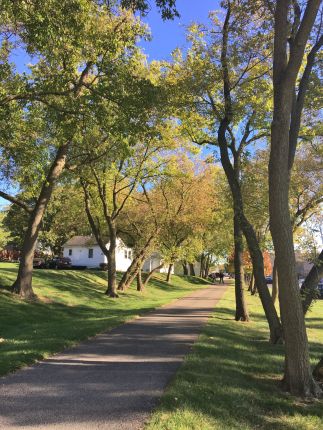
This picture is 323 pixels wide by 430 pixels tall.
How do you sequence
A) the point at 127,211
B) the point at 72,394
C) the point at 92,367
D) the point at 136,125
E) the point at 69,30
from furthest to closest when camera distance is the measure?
the point at 127,211
the point at 136,125
the point at 69,30
the point at 92,367
the point at 72,394

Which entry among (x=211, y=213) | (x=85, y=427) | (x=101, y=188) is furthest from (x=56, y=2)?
(x=211, y=213)

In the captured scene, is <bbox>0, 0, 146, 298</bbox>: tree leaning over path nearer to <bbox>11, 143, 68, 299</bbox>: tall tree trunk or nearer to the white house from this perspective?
<bbox>11, 143, 68, 299</bbox>: tall tree trunk

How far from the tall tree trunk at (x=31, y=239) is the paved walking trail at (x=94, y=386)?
9.85 metres

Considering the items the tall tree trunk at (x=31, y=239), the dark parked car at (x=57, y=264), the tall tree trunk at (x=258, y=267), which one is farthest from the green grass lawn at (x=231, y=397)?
the dark parked car at (x=57, y=264)

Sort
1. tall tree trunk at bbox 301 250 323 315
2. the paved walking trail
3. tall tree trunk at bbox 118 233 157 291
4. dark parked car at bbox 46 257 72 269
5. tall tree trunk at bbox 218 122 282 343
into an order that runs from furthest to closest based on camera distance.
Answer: dark parked car at bbox 46 257 72 269
tall tree trunk at bbox 118 233 157 291
tall tree trunk at bbox 218 122 282 343
tall tree trunk at bbox 301 250 323 315
the paved walking trail

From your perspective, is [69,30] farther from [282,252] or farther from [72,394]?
[72,394]

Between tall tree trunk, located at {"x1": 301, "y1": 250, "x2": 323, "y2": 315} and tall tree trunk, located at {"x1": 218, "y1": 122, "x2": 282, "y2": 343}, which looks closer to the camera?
tall tree trunk, located at {"x1": 301, "y1": 250, "x2": 323, "y2": 315}

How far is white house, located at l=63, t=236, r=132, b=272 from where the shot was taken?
197 ft

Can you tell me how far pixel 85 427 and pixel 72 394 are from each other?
1.35m

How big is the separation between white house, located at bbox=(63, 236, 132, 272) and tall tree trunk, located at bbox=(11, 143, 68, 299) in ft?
125

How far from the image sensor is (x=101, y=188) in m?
27.9

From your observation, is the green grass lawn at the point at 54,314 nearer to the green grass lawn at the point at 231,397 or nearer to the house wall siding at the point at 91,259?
the green grass lawn at the point at 231,397

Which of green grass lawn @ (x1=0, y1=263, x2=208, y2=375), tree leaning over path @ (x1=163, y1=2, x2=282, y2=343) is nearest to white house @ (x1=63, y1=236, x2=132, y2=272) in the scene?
green grass lawn @ (x1=0, y1=263, x2=208, y2=375)

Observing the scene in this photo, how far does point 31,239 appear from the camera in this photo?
20.7m
